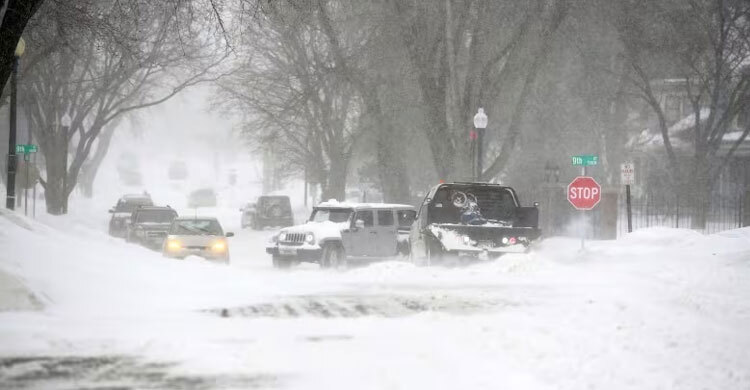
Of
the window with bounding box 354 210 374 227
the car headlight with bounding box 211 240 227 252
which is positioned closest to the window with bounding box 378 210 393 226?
the window with bounding box 354 210 374 227

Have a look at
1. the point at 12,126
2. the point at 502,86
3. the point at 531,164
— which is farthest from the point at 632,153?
the point at 12,126

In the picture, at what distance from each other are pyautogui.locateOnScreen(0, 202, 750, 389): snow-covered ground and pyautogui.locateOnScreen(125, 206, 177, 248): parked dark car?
11730mm

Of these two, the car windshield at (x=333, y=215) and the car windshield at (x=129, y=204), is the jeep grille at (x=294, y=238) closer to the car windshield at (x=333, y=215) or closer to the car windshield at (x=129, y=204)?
the car windshield at (x=333, y=215)

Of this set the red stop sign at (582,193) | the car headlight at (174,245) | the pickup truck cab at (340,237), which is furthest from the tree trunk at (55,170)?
the red stop sign at (582,193)

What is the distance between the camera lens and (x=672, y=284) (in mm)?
17281

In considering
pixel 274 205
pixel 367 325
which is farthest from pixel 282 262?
pixel 274 205

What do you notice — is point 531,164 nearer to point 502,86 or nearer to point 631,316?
point 502,86

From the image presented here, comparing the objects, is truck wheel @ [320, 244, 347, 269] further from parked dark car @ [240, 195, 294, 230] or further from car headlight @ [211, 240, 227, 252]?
parked dark car @ [240, 195, 294, 230]

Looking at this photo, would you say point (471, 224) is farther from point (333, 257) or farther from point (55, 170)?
point (55, 170)

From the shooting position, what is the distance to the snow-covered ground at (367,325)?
8.66 meters

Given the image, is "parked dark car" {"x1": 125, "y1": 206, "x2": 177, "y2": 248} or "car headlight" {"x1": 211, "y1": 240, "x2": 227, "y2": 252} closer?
"car headlight" {"x1": 211, "y1": 240, "x2": 227, "y2": 252}

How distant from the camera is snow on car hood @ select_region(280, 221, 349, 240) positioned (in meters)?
24.5

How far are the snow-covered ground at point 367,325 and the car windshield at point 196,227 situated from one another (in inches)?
219

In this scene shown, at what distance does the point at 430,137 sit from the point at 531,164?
13.4 metres
